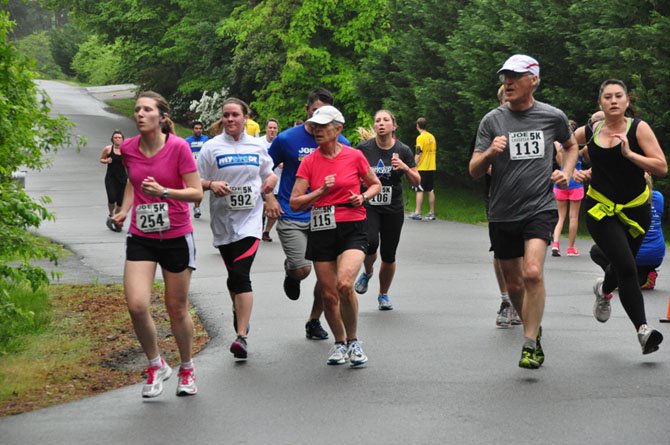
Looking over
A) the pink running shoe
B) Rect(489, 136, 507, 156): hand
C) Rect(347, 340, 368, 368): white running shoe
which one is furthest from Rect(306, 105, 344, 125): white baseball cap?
the pink running shoe

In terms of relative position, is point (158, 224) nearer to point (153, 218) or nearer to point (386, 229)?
point (153, 218)

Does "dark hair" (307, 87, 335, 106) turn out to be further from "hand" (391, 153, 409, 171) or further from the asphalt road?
the asphalt road

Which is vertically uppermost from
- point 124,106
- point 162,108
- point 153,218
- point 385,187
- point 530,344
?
point 162,108

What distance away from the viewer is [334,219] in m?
8.48

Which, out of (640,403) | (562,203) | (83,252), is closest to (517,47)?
(562,203)

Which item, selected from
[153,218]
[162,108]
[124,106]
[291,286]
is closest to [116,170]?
[291,286]

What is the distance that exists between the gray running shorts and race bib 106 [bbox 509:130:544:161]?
203 centimetres

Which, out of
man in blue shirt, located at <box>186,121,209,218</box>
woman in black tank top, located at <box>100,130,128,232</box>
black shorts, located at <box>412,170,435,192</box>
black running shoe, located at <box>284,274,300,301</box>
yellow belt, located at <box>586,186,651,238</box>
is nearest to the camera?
yellow belt, located at <box>586,186,651,238</box>

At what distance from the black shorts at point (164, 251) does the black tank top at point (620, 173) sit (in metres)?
3.12

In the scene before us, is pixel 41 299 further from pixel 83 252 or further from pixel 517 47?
pixel 517 47

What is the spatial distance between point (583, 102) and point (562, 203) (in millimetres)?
3958

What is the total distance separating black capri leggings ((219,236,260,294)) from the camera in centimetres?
891

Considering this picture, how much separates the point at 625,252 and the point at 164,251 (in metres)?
3.31

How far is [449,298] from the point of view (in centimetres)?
1228
